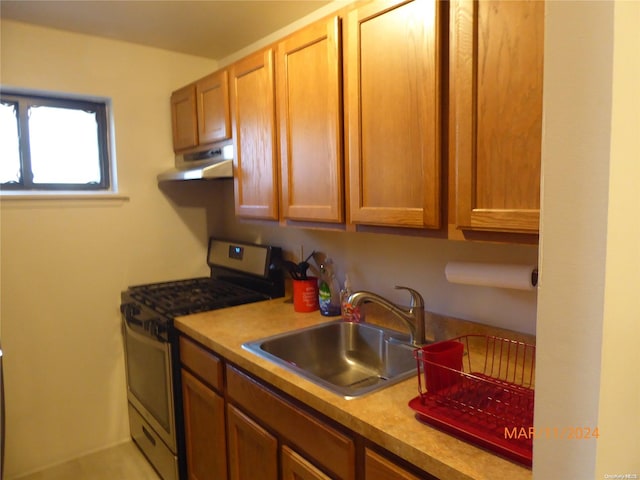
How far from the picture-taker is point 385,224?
1450mm

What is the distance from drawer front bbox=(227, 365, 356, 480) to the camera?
3.96ft

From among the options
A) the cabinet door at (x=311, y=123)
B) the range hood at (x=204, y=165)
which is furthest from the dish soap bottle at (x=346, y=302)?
the range hood at (x=204, y=165)

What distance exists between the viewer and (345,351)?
1927mm

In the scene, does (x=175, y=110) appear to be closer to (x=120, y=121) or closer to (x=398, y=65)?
(x=120, y=121)

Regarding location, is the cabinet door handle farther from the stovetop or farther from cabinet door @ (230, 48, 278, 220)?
cabinet door @ (230, 48, 278, 220)

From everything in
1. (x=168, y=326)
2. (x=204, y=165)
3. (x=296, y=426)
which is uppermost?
(x=204, y=165)

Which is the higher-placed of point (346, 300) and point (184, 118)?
point (184, 118)

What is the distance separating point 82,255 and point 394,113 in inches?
74.2

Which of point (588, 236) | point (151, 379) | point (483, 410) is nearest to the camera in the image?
point (588, 236)

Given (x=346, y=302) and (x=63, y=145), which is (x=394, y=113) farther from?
(x=63, y=145)

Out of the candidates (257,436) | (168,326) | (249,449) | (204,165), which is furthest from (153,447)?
(204,165)

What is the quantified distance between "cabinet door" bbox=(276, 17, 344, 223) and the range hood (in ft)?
1.36

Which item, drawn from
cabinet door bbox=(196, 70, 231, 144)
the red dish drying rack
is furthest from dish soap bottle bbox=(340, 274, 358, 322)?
cabinet door bbox=(196, 70, 231, 144)

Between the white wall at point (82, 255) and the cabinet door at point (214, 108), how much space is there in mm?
402
